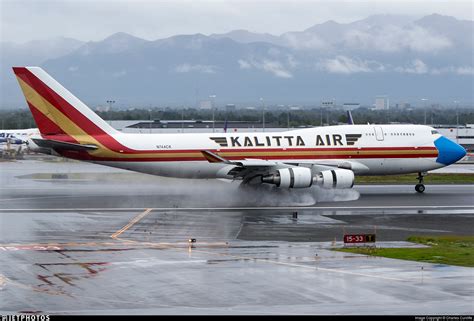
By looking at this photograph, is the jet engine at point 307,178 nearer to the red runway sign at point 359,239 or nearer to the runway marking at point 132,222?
the runway marking at point 132,222

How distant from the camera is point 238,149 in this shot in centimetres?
5034

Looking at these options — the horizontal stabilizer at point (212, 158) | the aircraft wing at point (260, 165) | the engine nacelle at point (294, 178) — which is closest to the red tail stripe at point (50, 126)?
the horizontal stabilizer at point (212, 158)

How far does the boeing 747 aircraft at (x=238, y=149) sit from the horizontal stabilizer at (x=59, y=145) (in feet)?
0.17

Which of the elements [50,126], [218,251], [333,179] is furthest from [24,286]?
[333,179]

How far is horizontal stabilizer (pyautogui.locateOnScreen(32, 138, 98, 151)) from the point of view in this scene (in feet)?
157

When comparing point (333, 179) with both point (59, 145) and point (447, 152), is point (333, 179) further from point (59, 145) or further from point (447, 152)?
point (59, 145)

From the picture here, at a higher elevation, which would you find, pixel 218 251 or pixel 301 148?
pixel 301 148

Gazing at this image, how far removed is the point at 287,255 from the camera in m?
30.2

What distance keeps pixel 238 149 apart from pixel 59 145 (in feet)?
32.0

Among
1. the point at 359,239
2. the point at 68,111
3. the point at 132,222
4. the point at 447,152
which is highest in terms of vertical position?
the point at 68,111

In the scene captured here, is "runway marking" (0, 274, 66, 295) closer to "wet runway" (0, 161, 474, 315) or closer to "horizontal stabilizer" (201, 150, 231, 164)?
"wet runway" (0, 161, 474, 315)

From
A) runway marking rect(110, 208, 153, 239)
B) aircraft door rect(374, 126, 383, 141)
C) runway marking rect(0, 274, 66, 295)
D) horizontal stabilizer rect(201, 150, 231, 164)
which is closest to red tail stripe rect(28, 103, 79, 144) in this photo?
horizontal stabilizer rect(201, 150, 231, 164)

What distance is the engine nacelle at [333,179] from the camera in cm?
4728

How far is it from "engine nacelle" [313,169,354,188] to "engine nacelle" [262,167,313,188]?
500mm
